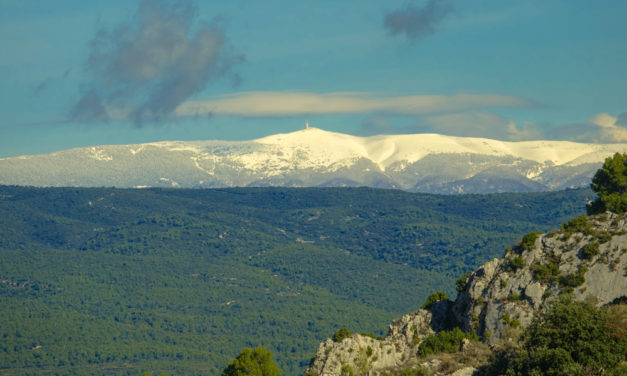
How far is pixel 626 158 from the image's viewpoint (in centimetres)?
14675

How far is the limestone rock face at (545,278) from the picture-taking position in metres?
104

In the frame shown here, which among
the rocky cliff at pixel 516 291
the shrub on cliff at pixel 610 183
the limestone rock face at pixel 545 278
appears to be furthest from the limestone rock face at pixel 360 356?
the shrub on cliff at pixel 610 183

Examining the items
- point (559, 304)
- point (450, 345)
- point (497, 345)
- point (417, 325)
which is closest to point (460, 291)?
point (417, 325)

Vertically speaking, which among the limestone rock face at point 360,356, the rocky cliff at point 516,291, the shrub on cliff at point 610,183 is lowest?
the limestone rock face at point 360,356

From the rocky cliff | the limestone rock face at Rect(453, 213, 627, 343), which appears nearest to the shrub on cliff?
the rocky cliff

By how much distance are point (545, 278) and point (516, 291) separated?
3.09 meters

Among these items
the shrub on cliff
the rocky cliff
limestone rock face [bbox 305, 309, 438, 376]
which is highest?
the shrub on cliff

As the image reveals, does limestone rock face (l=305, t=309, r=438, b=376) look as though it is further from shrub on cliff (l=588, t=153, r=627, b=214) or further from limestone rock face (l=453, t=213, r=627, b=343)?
shrub on cliff (l=588, t=153, r=627, b=214)

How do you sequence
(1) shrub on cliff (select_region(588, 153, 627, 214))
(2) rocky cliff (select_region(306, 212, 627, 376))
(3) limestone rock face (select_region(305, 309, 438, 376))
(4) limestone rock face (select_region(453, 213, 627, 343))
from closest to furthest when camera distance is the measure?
(3) limestone rock face (select_region(305, 309, 438, 376)), (2) rocky cliff (select_region(306, 212, 627, 376)), (4) limestone rock face (select_region(453, 213, 627, 343)), (1) shrub on cliff (select_region(588, 153, 627, 214))

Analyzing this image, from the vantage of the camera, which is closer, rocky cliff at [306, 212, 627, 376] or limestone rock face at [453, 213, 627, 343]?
rocky cliff at [306, 212, 627, 376]

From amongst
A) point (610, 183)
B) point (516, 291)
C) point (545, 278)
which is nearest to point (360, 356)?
point (516, 291)

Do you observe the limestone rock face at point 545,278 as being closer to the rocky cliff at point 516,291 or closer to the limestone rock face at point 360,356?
the rocky cliff at point 516,291

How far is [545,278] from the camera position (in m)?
108

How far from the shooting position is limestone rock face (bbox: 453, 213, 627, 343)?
10419 cm
